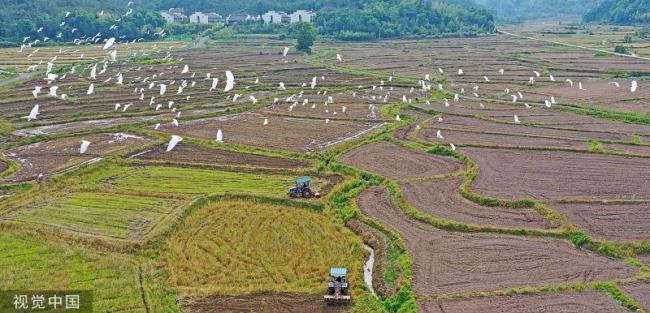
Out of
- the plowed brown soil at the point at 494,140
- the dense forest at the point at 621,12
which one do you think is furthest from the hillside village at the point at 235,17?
the plowed brown soil at the point at 494,140

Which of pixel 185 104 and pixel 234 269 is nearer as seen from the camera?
pixel 234 269

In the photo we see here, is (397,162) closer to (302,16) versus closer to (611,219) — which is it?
(611,219)

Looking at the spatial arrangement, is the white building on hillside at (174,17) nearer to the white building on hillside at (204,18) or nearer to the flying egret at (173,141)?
the white building on hillside at (204,18)

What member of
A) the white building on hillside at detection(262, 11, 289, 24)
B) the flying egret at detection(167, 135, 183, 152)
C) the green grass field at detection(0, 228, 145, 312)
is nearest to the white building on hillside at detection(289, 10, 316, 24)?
the white building on hillside at detection(262, 11, 289, 24)

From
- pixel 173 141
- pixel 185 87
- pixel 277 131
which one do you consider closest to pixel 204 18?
pixel 185 87

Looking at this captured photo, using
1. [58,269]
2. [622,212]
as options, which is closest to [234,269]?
[58,269]

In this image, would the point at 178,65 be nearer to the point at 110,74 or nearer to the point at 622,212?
the point at 110,74
